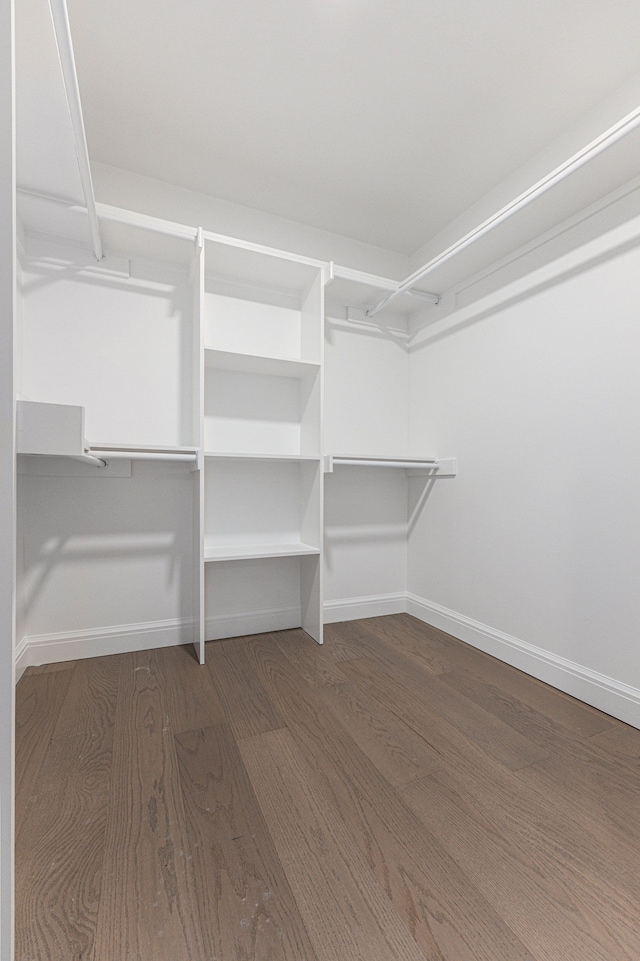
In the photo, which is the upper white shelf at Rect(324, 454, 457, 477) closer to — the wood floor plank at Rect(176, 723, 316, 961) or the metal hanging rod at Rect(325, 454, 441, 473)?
the metal hanging rod at Rect(325, 454, 441, 473)

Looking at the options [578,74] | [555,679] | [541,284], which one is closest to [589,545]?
[555,679]

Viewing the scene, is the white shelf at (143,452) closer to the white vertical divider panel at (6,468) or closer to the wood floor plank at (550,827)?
the white vertical divider panel at (6,468)

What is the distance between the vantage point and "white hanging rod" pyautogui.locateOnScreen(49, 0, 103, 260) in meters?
0.89

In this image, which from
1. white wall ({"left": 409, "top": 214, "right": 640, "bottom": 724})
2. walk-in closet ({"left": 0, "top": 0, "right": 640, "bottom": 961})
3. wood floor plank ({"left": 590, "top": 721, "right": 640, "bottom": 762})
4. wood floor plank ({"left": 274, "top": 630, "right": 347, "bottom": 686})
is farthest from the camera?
wood floor plank ({"left": 274, "top": 630, "right": 347, "bottom": 686})

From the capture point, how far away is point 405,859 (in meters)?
0.90

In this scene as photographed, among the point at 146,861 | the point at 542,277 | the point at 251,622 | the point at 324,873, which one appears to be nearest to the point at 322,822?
the point at 324,873

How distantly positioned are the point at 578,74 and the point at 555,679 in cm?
222

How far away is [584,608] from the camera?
1.60 meters

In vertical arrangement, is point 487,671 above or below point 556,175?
below

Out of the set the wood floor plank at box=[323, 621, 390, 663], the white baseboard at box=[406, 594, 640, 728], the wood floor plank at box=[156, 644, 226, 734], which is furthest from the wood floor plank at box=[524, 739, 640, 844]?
the wood floor plank at box=[156, 644, 226, 734]

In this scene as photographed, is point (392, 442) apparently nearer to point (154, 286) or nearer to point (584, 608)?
point (584, 608)

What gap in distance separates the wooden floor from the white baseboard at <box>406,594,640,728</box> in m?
0.06

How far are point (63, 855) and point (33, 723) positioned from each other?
0.63 meters

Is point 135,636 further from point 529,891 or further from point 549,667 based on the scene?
point 549,667
